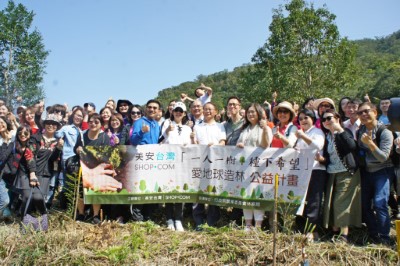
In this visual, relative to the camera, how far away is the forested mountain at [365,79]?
79.7 ft

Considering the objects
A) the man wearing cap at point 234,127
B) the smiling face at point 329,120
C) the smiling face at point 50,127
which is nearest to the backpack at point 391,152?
the smiling face at point 329,120

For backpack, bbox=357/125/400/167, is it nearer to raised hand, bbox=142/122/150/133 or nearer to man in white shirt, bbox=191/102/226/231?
man in white shirt, bbox=191/102/226/231

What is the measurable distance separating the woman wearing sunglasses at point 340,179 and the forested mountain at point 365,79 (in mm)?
5628

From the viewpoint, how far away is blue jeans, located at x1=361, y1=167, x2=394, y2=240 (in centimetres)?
475

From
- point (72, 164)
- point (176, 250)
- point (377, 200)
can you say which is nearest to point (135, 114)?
point (72, 164)

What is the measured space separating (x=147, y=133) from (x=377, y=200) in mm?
3753

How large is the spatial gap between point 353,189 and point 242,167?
5.44 ft

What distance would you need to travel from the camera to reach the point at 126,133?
667 centimetres

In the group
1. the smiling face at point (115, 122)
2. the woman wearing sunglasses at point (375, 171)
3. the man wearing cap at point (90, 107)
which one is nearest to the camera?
the woman wearing sunglasses at point (375, 171)

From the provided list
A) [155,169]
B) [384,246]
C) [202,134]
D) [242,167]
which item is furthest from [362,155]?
[155,169]

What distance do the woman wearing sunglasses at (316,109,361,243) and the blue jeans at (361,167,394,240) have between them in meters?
0.11

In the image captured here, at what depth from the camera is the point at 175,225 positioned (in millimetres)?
5789

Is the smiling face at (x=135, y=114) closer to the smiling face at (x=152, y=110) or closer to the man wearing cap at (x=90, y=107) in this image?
the smiling face at (x=152, y=110)

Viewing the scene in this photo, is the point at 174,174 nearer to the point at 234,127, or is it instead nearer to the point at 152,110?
the point at 152,110
